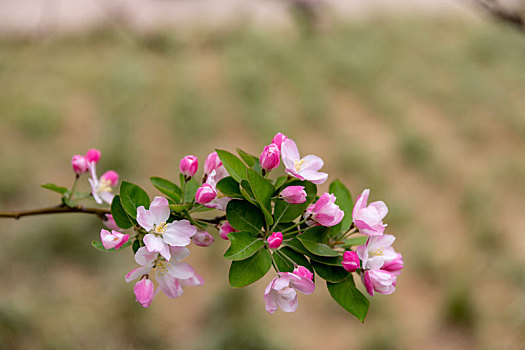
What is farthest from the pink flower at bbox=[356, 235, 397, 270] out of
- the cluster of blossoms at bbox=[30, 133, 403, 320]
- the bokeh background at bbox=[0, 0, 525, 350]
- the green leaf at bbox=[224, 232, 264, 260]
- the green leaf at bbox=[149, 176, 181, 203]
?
the bokeh background at bbox=[0, 0, 525, 350]

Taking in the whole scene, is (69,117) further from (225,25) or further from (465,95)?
(465,95)

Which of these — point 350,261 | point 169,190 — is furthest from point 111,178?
point 350,261

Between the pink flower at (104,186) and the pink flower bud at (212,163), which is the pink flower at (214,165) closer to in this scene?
the pink flower bud at (212,163)

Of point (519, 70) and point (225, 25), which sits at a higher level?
point (519, 70)

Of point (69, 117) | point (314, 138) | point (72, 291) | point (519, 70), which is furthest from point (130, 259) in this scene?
point (519, 70)

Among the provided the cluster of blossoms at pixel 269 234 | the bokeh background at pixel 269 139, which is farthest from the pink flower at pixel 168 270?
the bokeh background at pixel 269 139
